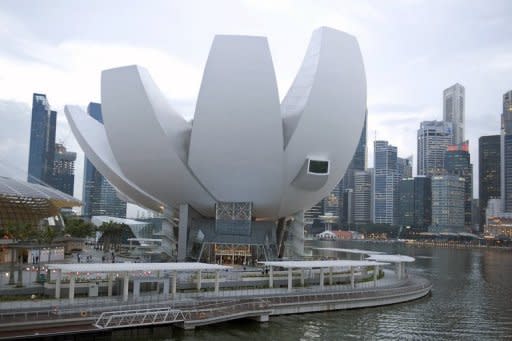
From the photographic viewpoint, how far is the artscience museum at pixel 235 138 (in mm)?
38219

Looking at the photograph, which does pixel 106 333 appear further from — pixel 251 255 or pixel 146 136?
pixel 251 255

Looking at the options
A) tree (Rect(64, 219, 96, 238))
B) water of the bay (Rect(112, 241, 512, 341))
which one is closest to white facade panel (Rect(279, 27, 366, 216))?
water of the bay (Rect(112, 241, 512, 341))

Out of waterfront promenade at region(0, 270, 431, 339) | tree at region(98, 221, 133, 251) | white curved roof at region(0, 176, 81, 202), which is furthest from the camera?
tree at region(98, 221, 133, 251)

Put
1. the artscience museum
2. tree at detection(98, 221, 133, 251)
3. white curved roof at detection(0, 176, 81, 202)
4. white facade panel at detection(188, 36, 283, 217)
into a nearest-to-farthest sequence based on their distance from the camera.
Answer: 1. white facade panel at detection(188, 36, 283, 217)
2. the artscience museum
3. white curved roof at detection(0, 176, 81, 202)
4. tree at detection(98, 221, 133, 251)

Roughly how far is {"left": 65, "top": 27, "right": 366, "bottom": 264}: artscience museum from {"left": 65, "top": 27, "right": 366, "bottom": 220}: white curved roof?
0.07m

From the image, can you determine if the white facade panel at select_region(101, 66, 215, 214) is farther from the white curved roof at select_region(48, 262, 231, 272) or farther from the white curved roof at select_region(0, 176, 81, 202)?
the white curved roof at select_region(48, 262, 231, 272)

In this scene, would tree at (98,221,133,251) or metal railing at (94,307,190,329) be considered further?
tree at (98,221,133,251)

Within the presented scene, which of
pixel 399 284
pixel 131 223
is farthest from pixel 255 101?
pixel 131 223

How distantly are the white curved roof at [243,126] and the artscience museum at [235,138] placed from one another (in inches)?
2.9

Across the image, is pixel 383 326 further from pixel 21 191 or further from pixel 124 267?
pixel 21 191

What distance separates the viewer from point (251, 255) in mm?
46312

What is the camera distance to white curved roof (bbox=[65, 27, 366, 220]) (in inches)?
1495

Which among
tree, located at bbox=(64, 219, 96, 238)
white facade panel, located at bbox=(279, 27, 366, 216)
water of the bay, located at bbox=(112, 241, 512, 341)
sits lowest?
water of the bay, located at bbox=(112, 241, 512, 341)

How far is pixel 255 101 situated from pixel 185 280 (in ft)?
42.3
